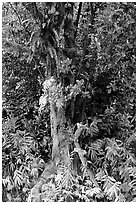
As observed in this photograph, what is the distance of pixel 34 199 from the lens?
2.06 meters

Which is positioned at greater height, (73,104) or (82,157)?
(73,104)

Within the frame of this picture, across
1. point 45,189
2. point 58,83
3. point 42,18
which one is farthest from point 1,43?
point 45,189

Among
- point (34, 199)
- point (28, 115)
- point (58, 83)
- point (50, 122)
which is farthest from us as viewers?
point (28, 115)

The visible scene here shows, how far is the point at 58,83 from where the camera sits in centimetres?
223

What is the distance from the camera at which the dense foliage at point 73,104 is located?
210cm

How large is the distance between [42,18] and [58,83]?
437 millimetres

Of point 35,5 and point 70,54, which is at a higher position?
point 35,5

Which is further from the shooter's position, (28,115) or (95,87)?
(28,115)

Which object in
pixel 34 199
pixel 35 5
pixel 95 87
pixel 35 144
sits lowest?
pixel 34 199

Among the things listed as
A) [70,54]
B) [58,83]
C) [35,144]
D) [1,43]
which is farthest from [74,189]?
[1,43]

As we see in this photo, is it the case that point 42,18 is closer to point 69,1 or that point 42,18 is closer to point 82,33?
point 69,1

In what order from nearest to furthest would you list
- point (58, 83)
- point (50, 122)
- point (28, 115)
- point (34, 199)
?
point (34, 199), point (58, 83), point (50, 122), point (28, 115)

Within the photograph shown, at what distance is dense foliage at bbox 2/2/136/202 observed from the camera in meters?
2.10

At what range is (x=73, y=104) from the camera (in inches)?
88.9
